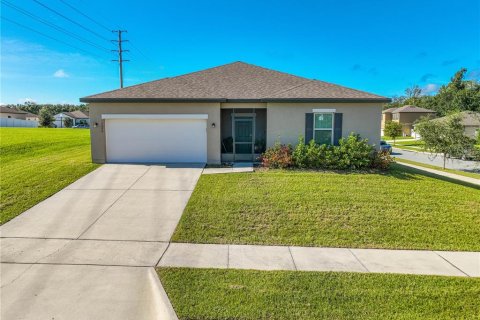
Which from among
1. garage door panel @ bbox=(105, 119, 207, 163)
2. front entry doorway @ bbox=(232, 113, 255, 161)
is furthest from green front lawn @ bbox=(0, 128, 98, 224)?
front entry doorway @ bbox=(232, 113, 255, 161)

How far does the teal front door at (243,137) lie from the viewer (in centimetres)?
1374

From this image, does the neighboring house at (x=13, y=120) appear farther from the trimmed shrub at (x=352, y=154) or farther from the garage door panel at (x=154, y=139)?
the trimmed shrub at (x=352, y=154)

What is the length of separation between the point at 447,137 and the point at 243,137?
12.3 meters

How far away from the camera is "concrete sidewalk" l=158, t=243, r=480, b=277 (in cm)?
508

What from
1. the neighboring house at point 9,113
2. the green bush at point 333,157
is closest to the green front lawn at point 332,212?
the green bush at point 333,157

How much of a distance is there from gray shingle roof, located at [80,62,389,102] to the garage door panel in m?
1.08

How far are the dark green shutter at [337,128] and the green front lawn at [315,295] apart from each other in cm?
836

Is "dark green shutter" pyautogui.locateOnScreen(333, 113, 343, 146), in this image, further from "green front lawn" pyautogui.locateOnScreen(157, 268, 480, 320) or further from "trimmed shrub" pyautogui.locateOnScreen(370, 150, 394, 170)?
"green front lawn" pyautogui.locateOnScreen(157, 268, 480, 320)

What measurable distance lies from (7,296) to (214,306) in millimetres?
3053

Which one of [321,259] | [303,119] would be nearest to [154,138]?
[303,119]

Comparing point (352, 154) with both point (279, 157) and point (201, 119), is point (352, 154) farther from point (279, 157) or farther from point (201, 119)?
point (201, 119)

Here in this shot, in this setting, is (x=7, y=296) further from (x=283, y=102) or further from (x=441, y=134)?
(x=441, y=134)

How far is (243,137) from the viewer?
13.8m

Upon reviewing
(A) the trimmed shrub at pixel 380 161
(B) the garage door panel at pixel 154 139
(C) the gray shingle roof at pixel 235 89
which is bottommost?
(A) the trimmed shrub at pixel 380 161
